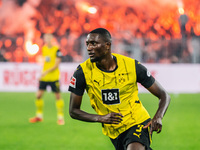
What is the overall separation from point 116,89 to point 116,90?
0.4 inches

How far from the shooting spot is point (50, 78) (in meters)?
9.40

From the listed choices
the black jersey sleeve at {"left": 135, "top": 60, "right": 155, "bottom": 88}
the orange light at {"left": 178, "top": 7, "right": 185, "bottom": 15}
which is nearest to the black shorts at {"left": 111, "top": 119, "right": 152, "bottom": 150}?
the black jersey sleeve at {"left": 135, "top": 60, "right": 155, "bottom": 88}

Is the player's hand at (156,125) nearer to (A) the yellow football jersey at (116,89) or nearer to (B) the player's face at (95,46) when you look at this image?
(A) the yellow football jersey at (116,89)

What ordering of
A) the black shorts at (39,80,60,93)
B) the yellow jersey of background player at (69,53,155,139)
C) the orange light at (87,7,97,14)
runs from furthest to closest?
1. the orange light at (87,7,97,14)
2. the black shorts at (39,80,60,93)
3. the yellow jersey of background player at (69,53,155,139)

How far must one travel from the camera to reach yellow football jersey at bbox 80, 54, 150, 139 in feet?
12.7

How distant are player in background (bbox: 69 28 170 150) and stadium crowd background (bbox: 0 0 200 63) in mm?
13986

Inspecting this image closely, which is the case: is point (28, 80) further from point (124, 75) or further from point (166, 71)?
point (124, 75)

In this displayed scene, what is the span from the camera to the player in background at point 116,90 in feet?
12.4

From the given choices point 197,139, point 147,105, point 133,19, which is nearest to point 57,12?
point 133,19

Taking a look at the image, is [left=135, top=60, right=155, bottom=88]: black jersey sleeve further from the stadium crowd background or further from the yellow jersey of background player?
the stadium crowd background

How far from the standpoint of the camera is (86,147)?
6586 mm

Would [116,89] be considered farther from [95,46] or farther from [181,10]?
[181,10]

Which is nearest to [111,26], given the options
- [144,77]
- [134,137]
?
[144,77]

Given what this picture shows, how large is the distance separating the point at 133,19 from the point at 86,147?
57.5 feet
